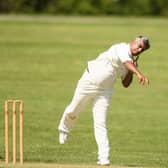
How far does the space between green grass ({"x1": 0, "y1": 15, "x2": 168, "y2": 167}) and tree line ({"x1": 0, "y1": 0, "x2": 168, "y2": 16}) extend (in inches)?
590

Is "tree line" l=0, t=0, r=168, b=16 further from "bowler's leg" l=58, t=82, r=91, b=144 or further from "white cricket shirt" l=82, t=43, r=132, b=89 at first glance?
"white cricket shirt" l=82, t=43, r=132, b=89

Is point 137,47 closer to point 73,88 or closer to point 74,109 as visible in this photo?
point 74,109

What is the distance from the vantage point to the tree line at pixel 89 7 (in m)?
71.6

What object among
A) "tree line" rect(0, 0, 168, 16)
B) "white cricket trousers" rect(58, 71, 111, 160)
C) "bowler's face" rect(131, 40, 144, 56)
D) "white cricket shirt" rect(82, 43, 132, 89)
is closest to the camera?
"bowler's face" rect(131, 40, 144, 56)

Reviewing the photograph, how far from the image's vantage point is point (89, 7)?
Answer: 72.1 meters

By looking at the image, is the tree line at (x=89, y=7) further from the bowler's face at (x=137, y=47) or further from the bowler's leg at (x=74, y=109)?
the bowler's face at (x=137, y=47)

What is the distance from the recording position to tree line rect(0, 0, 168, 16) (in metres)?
71.6

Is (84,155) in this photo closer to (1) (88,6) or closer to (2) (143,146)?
(2) (143,146)

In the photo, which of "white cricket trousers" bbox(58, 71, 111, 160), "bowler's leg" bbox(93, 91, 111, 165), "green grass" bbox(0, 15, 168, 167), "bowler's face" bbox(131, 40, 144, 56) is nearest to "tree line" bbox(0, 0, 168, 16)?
"green grass" bbox(0, 15, 168, 167)

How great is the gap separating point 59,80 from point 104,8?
4082 cm

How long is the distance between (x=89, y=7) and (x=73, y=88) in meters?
43.9

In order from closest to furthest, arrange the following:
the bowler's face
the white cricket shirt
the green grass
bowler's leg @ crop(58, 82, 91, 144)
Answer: the bowler's face
the white cricket shirt
bowler's leg @ crop(58, 82, 91, 144)
the green grass

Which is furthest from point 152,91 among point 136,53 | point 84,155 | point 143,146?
point 136,53

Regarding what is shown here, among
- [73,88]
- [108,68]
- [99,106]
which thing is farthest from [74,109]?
[73,88]
